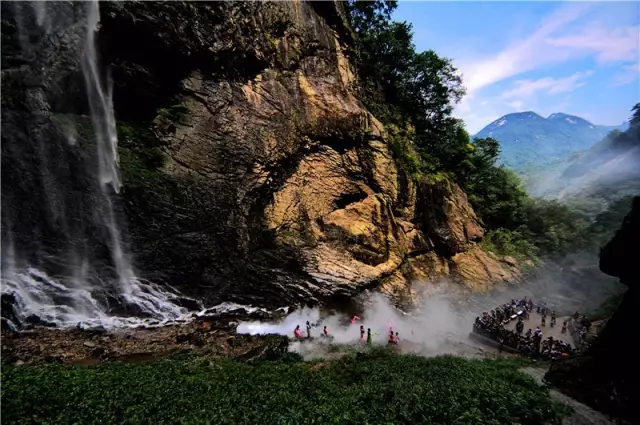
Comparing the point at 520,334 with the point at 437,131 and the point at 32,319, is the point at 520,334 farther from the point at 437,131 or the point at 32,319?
the point at 32,319

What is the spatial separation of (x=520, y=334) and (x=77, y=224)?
71.8ft

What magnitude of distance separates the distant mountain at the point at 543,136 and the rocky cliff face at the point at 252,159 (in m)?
153

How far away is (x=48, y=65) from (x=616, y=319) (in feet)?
75.3

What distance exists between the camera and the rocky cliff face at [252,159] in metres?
16.2

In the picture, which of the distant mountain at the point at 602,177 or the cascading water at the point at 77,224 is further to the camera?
the distant mountain at the point at 602,177

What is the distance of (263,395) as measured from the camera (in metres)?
9.71

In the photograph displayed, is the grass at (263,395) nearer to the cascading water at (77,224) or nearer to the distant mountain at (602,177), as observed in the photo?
the cascading water at (77,224)

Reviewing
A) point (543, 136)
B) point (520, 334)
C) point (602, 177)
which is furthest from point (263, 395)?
point (543, 136)

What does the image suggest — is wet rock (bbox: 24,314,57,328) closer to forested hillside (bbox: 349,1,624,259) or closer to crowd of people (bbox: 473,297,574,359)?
crowd of people (bbox: 473,297,574,359)

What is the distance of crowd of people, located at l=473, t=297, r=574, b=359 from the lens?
16.7m

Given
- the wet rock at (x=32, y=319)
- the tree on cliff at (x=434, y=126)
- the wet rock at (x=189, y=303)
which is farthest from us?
the tree on cliff at (x=434, y=126)

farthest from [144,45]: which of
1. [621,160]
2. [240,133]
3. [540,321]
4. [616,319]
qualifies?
[621,160]

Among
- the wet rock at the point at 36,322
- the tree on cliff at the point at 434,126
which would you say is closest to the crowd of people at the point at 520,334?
the tree on cliff at the point at 434,126

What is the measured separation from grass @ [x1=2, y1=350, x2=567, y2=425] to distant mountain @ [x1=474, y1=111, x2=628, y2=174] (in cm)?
16401
